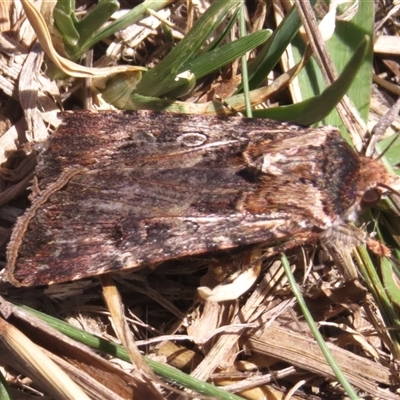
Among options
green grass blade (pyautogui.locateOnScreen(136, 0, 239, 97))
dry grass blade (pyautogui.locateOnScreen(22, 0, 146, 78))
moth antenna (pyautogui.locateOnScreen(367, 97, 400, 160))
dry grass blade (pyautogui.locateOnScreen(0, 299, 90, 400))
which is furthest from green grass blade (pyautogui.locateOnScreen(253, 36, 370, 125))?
dry grass blade (pyautogui.locateOnScreen(0, 299, 90, 400))

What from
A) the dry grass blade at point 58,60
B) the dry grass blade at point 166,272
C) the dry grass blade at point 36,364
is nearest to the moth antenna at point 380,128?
the dry grass blade at point 166,272

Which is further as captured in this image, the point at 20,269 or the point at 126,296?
the point at 126,296

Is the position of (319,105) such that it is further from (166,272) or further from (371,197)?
(166,272)

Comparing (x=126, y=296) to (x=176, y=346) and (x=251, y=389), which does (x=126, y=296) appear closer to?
(x=176, y=346)

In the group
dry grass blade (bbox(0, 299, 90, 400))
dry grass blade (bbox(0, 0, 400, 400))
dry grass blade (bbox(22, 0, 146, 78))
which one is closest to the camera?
dry grass blade (bbox(0, 299, 90, 400))

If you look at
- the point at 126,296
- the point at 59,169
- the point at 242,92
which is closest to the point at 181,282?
the point at 126,296

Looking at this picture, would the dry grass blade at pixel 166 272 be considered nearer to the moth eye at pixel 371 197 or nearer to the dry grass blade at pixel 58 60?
→ the dry grass blade at pixel 58 60

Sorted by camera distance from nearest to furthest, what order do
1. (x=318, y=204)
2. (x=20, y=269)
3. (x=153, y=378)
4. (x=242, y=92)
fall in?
(x=153, y=378)
(x=20, y=269)
(x=318, y=204)
(x=242, y=92)

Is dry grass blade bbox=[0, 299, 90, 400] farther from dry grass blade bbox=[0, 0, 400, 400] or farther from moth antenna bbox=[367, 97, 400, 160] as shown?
moth antenna bbox=[367, 97, 400, 160]

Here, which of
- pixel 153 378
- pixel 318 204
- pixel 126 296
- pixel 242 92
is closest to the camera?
pixel 153 378
